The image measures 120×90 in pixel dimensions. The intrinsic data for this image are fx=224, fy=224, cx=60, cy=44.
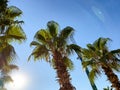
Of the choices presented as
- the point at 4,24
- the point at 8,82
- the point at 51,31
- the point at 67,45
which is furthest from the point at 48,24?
the point at 8,82

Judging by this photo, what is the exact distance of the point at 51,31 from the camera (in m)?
19.6

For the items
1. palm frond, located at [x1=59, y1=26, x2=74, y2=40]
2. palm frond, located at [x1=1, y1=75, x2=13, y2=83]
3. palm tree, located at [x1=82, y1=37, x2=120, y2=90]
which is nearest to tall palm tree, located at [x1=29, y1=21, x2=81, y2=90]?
palm frond, located at [x1=59, y1=26, x2=74, y2=40]

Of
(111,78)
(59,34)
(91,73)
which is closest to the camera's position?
(59,34)

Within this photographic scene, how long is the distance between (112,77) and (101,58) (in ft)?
7.41

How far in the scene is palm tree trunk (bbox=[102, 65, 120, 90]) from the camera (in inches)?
829

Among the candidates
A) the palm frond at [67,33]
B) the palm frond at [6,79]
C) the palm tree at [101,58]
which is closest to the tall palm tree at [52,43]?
the palm frond at [67,33]

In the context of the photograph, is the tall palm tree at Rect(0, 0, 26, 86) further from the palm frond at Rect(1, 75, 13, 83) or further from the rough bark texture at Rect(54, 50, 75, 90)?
the palm frond at Rect(1, 75, 13, 83)

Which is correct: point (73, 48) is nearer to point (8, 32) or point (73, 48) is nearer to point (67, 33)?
point (67, 33)

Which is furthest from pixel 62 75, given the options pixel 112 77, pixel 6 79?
pixel 6 79

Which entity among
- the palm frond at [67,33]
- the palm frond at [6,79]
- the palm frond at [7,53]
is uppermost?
the palm frond at [6,79]

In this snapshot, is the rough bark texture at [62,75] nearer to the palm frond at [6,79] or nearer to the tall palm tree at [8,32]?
the tall palm tree at [8,32]

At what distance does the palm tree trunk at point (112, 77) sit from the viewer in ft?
69.1

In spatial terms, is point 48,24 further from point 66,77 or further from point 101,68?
point 101,68

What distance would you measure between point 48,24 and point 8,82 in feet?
41.4
